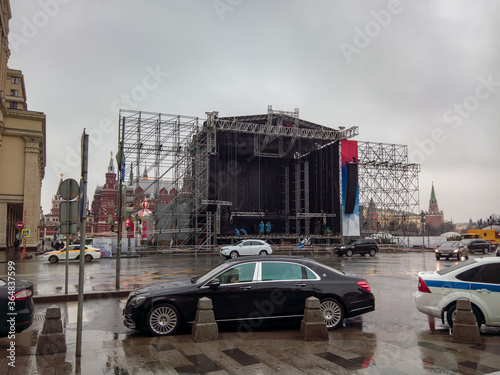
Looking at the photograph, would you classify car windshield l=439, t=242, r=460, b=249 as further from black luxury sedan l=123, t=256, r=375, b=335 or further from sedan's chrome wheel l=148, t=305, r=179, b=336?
sedan's chrome wheel l=148, t=305, r=179, b=336

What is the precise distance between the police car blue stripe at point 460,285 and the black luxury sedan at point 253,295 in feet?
4.09

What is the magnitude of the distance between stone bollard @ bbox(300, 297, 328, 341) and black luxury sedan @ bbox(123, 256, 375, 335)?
64 cm

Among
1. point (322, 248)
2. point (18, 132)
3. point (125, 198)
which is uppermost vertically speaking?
point (18, 132)

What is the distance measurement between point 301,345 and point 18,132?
1597 inches

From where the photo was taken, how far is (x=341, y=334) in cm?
737

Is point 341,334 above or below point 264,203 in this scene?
below

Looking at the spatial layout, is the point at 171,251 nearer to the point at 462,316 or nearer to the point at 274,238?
the point at 274,238

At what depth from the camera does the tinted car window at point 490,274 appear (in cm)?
733

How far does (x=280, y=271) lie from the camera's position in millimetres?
7707

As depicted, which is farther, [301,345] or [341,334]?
[341,334]

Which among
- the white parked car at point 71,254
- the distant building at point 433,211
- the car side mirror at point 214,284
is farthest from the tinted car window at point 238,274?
the distant building at point 433,211

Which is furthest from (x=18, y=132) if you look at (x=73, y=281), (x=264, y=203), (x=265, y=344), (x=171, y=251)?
(x=265, y=344)

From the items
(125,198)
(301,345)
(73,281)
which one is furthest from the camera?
(73,281)

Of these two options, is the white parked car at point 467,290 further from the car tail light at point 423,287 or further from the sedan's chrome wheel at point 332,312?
the sedan's chrome wheel at point 332,312
